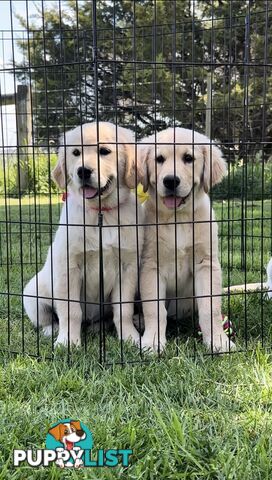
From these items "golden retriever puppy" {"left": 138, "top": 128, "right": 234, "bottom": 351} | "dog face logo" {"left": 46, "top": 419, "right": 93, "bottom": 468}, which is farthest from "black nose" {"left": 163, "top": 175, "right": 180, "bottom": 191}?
"dog face logo" {"left": 46, "top": 419, "right": 93, "bottom": 468}

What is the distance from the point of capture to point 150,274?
2.67 m

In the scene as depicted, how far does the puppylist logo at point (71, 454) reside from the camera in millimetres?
1508

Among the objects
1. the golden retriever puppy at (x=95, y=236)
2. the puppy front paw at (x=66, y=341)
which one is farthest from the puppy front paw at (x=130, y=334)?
the puppy front paw at (x=66, y=341)

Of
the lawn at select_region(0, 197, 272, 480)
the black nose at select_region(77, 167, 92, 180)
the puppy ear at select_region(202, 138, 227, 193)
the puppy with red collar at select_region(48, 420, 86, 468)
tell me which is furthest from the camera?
the puppy ear at select_region(202, 138, 227, 193)

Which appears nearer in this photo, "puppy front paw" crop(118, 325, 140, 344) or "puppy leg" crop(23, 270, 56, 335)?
"puppy front paw" crop(118, 325, 140, 344)

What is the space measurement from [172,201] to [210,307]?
56 centimetres

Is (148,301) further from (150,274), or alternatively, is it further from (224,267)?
(224,267)

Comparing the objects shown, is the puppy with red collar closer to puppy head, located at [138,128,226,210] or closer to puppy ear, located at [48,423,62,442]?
puppy ear, located at [48,423,62,442]

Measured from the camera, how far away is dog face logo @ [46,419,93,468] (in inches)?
59.9

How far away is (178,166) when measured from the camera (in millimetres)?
2613

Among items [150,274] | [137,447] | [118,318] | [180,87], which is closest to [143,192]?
[150,274]

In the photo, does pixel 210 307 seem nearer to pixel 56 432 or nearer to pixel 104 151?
pixel 104 151

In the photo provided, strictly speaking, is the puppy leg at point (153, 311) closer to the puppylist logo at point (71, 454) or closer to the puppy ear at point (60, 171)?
the puppy ear at point (60, 171)

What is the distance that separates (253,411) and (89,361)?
78 centimetres
